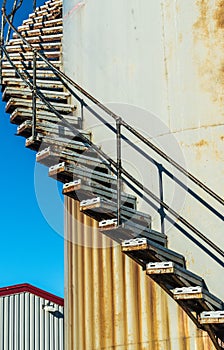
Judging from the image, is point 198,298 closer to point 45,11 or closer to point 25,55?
point 25,55

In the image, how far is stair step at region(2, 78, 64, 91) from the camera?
34.4ft

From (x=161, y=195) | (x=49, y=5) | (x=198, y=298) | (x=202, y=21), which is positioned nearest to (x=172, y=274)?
(x=198, y=298)

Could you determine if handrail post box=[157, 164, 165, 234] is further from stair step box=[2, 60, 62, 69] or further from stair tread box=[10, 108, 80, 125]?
stair step box=[2, 60, 62, 69]

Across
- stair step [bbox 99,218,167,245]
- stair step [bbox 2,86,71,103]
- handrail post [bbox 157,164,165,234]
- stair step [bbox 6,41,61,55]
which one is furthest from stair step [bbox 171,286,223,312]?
stair step [bbox 6,41,61,55]

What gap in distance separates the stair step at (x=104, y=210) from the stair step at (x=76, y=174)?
22.4 inches

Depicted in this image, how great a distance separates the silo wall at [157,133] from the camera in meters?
8.19

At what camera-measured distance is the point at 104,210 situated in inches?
312

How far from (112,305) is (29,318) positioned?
12785 millimetres

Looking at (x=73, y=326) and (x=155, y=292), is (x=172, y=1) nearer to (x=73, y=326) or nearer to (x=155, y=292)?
(x=155, y=292)

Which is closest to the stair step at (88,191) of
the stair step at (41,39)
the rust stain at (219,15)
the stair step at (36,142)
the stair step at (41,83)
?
the stair step at (36,142)

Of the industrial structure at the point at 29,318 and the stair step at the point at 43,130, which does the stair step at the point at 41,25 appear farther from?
the industrial structure at the point at 29,318

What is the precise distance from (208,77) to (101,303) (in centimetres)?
276

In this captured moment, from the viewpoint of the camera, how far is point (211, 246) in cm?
778

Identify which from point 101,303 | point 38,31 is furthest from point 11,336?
point 101,303
